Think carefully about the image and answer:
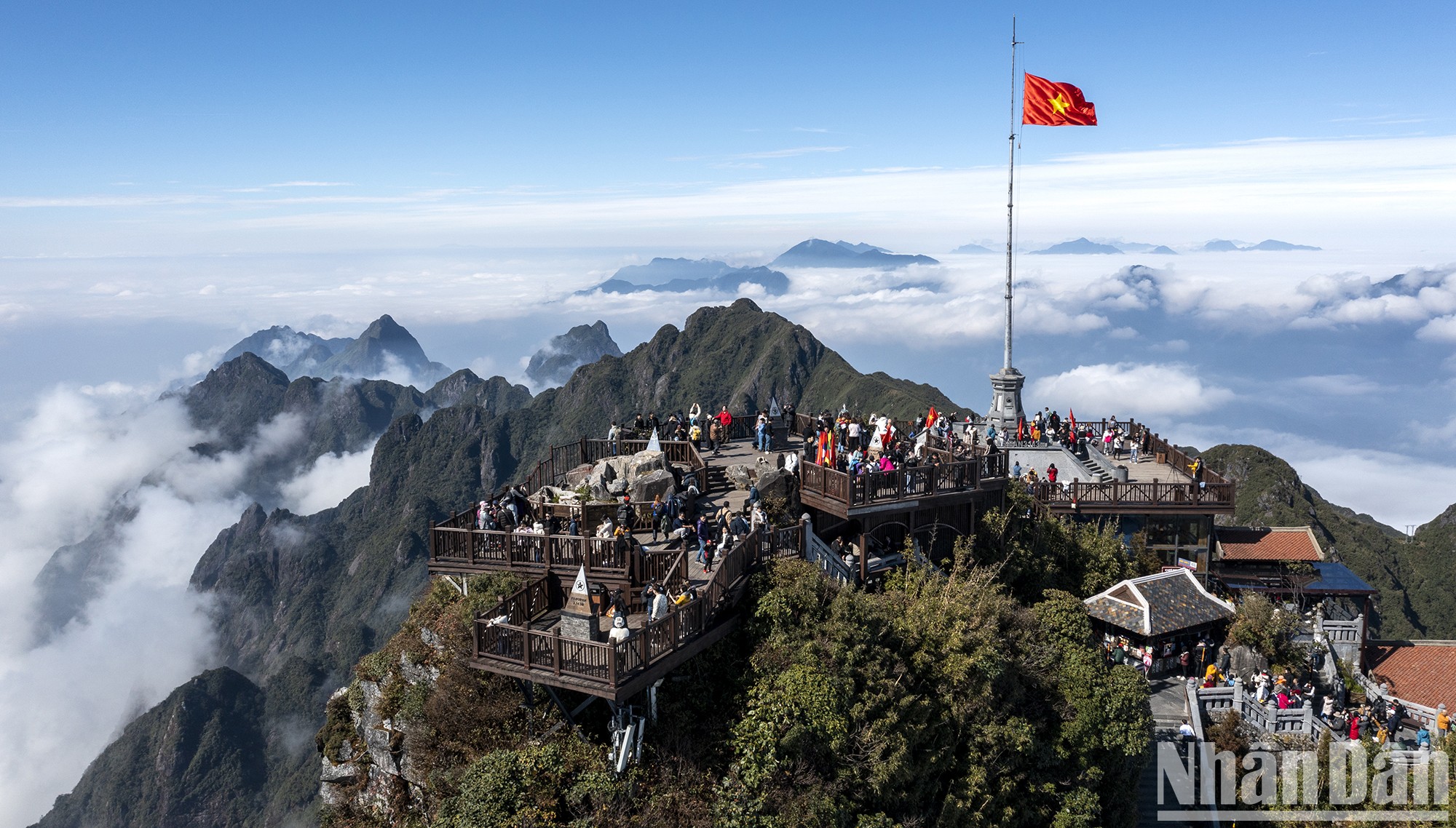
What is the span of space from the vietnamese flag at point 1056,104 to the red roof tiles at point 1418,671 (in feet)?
67.7

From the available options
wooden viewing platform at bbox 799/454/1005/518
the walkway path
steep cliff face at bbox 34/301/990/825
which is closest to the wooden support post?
wooden viewing platform at bbox 799/454/1005/518

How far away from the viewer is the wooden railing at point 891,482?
867 inches

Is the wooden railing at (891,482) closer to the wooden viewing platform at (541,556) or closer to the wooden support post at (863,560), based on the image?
the wooden support post at (863,560)

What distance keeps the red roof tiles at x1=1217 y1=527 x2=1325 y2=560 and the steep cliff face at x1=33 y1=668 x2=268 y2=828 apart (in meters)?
104

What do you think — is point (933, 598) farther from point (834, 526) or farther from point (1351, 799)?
point (1351, 799)

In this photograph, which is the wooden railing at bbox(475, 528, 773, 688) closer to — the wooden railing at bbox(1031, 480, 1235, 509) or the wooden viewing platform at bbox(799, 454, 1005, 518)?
the wooden viewing platform at bbox(799, 454, 1005, 518)

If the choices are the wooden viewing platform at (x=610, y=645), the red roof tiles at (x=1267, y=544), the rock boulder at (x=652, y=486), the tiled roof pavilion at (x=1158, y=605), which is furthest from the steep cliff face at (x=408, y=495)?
the wooden viewing platform at (x=610, y=645)

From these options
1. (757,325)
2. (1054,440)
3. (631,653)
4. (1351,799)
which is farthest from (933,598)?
(757,325)

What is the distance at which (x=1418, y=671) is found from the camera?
30672mm

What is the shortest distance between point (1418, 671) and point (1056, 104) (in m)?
22.3

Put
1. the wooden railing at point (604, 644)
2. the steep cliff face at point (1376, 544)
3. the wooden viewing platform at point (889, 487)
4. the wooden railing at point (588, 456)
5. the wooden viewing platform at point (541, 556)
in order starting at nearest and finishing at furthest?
the wooden railing at point (604, 644)
the wooden viewing platform at point (541, 556)
the wooden viewing platform at point (889, 487)
the wooden railing at point (588, 456)
the steep cliff face at point (1376, 544)

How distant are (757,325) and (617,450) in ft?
418

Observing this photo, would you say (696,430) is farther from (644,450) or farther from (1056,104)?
(1056,104)

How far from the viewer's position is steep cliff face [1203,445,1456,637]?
240 ft
